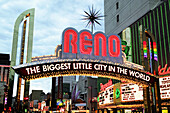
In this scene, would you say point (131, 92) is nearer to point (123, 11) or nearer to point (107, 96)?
point (107, 96)

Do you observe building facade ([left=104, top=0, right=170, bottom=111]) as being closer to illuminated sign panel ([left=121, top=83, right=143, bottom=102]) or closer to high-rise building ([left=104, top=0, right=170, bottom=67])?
high-rise building ([left=104, top=0, right=170, bottom=67])

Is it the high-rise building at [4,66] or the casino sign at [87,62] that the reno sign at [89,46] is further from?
the high-rise building at [4,66]

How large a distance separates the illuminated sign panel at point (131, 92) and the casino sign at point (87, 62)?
1033 cm

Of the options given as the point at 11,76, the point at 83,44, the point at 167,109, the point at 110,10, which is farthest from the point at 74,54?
the point at 110,10

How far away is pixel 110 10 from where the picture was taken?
48.2 metres

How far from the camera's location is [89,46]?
14.6 metres

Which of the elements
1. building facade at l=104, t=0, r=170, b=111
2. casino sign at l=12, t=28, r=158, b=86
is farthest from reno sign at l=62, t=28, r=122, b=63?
building facade at l=104, t=0, r=170, b=111

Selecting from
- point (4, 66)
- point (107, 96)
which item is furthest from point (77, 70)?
point (4, 66)

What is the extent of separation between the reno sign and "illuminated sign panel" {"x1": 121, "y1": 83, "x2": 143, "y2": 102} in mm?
11260

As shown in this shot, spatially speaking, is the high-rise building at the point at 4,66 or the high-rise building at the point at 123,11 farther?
the high-rise building at the point at 4,66

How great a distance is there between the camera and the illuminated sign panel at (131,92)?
82.3 ft

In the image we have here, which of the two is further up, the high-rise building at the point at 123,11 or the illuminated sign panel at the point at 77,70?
the high-rise building at the point at 123,11

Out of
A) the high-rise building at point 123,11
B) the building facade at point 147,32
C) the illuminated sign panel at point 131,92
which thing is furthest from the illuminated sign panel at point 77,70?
the high-rise building at point 123,11

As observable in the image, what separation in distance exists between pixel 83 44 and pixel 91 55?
0.96m
